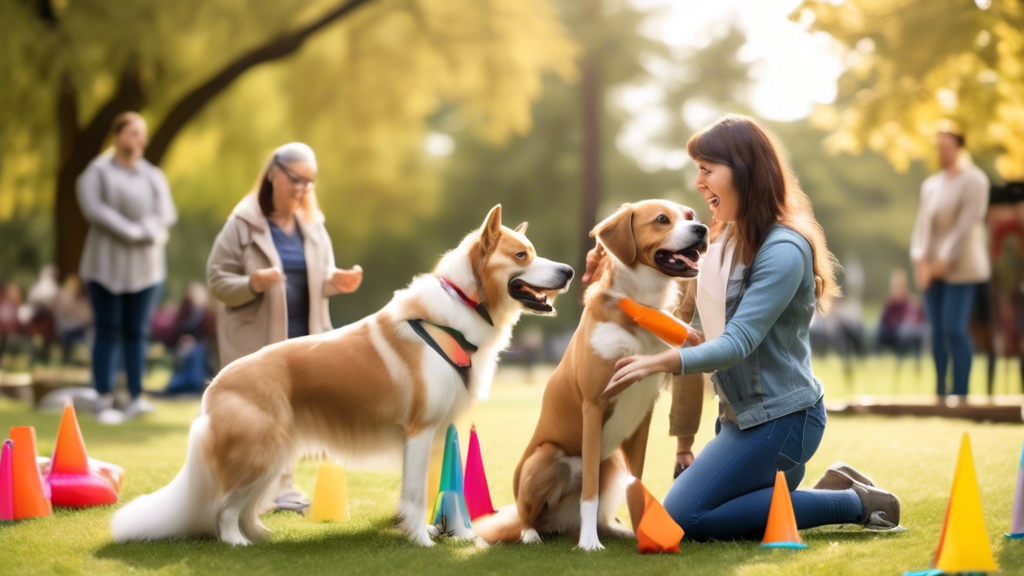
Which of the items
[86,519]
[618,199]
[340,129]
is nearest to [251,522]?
[86,519]

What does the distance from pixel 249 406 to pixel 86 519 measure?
123 cm

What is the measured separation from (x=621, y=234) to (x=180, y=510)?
86.1 inches

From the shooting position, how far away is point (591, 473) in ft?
12.8

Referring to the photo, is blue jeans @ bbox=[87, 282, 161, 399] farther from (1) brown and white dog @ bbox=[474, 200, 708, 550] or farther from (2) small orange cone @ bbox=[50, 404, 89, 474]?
(1) brown and white dog @ bbox=[474, 200, 708, 550]

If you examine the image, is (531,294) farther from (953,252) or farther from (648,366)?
(953,252)

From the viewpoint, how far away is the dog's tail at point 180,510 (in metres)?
4.09

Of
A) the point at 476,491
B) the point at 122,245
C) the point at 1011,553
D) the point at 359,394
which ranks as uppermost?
the point at 122,245

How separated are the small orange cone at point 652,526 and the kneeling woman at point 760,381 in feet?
0.86

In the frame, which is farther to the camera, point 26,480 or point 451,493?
point 26,480

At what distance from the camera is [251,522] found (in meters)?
4.27

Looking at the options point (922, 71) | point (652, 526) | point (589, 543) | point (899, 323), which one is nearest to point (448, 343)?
point (589, 543)

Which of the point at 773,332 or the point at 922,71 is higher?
the point at 922,71

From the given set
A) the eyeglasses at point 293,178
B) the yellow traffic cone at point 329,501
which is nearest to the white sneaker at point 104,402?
the eyeglasses at point 293,178

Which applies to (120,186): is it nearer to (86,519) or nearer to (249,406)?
(86,519)
